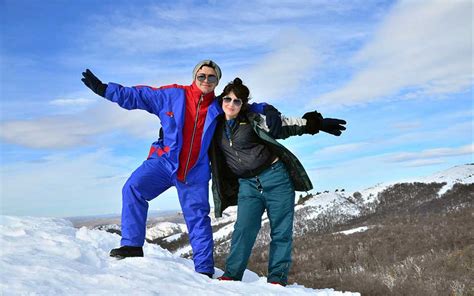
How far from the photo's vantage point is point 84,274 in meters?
3.57

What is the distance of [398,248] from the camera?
10570mm

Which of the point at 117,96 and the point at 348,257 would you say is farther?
the point at 348,257

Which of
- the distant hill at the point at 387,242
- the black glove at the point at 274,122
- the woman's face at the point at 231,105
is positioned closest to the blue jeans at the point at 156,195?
the woman's face at the point at 231,105

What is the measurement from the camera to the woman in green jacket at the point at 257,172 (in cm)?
489

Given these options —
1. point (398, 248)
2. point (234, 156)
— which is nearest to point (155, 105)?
point (234, 156)

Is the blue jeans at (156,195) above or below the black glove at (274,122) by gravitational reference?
below

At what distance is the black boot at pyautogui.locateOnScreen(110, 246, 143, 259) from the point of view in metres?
4.66

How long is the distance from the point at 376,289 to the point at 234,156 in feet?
7.83

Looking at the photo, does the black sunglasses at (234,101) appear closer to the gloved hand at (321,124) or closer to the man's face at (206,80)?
the man's face at (206,80)

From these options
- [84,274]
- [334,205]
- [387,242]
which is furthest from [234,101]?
[334,205]

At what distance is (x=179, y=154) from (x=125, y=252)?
1.18 metres

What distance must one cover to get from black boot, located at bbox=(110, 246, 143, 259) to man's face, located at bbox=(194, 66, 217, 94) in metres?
1.89

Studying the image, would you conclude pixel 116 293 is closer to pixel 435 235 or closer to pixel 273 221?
pixel 273 221

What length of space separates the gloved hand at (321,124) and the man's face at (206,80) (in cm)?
111
